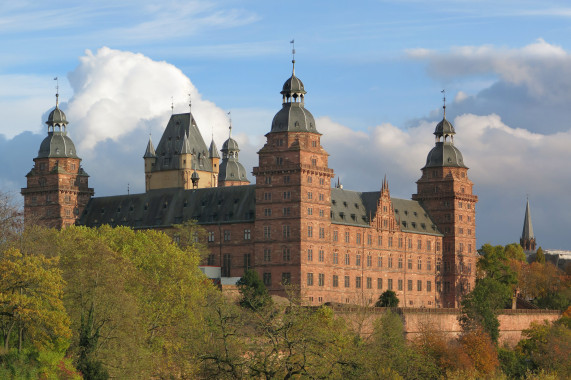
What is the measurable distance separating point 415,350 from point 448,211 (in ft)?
230

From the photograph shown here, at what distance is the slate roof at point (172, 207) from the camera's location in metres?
167

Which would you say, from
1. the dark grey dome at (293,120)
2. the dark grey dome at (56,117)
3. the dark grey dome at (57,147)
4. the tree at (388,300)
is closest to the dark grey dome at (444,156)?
the tree at (388,300)

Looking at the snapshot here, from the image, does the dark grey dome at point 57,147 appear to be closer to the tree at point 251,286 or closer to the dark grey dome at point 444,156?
the tree at point 251,286

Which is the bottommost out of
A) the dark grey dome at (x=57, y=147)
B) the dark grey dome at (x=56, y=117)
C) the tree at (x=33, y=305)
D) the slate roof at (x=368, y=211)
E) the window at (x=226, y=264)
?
the tree at (x=33, y=305)

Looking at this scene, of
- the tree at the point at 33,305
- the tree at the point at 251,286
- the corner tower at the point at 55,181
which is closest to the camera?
the tree at the point at 33,305

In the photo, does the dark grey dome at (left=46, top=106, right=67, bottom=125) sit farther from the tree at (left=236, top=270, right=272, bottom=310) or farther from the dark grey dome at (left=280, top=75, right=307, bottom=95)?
the tree at (left=236, top=270, right=272, bottom=310)

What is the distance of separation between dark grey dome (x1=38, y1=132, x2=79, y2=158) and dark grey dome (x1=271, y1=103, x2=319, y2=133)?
130ft

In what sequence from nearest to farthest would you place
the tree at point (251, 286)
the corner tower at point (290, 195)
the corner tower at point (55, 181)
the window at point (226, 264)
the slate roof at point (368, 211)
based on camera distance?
the tree at point (251, 286)
the corner tower at point (290, 195)
the window at point (226, 264)
the slate roof at point (368, 211)
the corner tower at point (55, 181)

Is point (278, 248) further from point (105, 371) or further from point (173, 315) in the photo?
point (105, 371)

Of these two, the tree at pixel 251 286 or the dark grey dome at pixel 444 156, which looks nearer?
the tree at pixel 251 286

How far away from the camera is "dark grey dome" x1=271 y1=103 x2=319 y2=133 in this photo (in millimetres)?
157375

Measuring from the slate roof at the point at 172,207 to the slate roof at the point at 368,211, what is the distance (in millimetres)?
12398

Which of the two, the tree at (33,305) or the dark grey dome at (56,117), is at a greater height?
the dark grey dome at (56,117)

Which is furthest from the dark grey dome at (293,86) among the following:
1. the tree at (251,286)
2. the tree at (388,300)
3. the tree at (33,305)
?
the tree at (33,305)
